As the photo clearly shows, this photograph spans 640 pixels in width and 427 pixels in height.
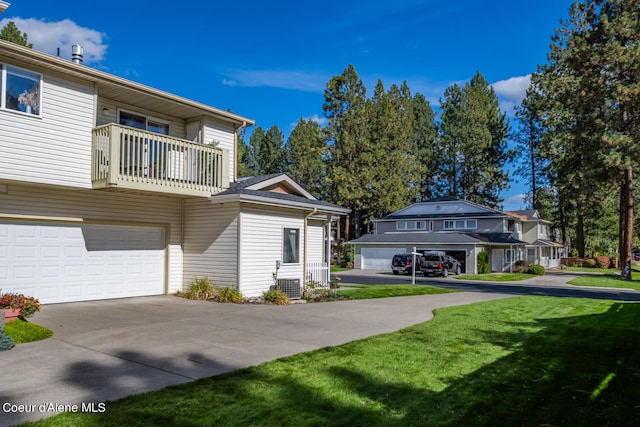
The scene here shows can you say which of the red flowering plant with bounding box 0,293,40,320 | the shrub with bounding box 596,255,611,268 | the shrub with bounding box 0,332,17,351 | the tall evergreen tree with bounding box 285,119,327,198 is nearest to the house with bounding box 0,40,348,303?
the red flowering plant with bounding box 0,293,40,320

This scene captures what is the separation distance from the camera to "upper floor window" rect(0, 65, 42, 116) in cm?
1044

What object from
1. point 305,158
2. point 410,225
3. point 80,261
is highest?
point 305,158

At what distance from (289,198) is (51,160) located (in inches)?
273

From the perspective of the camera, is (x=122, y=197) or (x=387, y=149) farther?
(x=387, y=149)

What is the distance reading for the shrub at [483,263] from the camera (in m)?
35.3

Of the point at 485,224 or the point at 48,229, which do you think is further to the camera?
the point at 485,224

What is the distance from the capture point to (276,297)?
13766 millimetres

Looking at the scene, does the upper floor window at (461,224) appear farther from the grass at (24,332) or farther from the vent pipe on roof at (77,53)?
the grass at (24,332)

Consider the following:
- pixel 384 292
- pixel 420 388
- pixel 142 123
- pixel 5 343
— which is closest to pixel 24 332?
pixel 5 343

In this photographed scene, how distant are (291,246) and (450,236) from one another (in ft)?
79.7

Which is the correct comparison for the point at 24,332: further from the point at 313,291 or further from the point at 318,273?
the point at 318,273

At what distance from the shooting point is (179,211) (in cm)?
1508

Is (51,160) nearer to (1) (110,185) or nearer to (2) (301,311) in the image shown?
(1) (110,185)

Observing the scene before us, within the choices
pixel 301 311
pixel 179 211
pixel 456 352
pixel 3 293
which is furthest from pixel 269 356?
pixel 179 211
